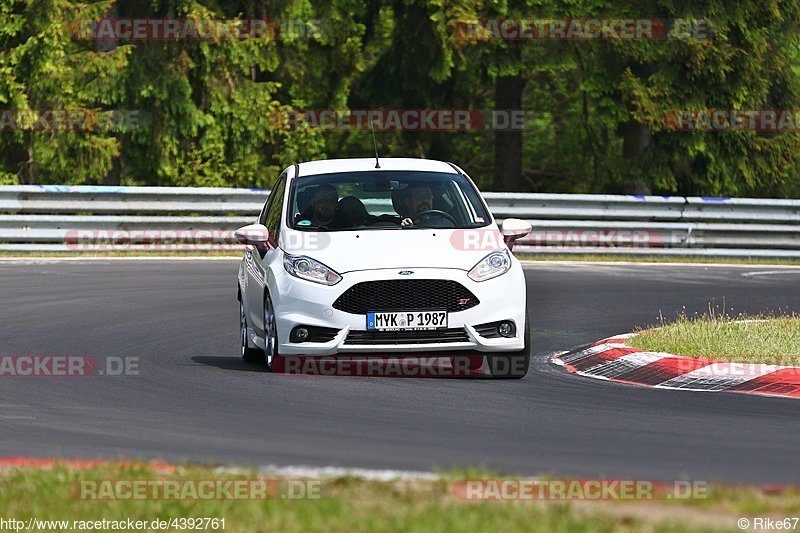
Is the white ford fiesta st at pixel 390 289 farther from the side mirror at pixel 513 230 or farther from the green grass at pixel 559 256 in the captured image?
the green grass at pixel 559 256

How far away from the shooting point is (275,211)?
1348 centimetres

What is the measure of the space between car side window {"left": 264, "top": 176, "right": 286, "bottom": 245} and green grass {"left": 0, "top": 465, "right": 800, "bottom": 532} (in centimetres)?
597

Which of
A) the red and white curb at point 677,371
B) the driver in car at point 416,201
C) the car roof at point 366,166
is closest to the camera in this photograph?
the red and white curb at point 677,371

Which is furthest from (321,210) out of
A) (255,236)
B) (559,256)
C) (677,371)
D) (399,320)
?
(559,256)

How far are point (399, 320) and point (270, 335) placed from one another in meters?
1.15

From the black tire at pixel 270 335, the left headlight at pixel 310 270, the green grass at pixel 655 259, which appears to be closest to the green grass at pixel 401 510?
the left headlight at pixel 310 270

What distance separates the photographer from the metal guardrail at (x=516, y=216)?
25.2m

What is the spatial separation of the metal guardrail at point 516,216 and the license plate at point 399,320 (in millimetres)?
13396

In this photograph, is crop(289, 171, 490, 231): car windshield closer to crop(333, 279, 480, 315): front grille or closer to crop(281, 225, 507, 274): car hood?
crop(281, 225, 507, 274): car hood

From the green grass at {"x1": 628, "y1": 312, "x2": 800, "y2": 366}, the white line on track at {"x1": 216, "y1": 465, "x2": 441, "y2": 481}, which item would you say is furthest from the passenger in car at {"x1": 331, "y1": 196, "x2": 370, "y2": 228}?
the white line on track at {"x1": 216, "y1": 465, "x2": 441, "y2": 481}

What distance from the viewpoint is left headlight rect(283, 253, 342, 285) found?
38.9ft

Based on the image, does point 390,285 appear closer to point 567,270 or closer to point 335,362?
point 335,362

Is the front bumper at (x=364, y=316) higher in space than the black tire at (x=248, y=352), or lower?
higher

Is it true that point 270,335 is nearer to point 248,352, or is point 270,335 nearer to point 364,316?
point 364,316
